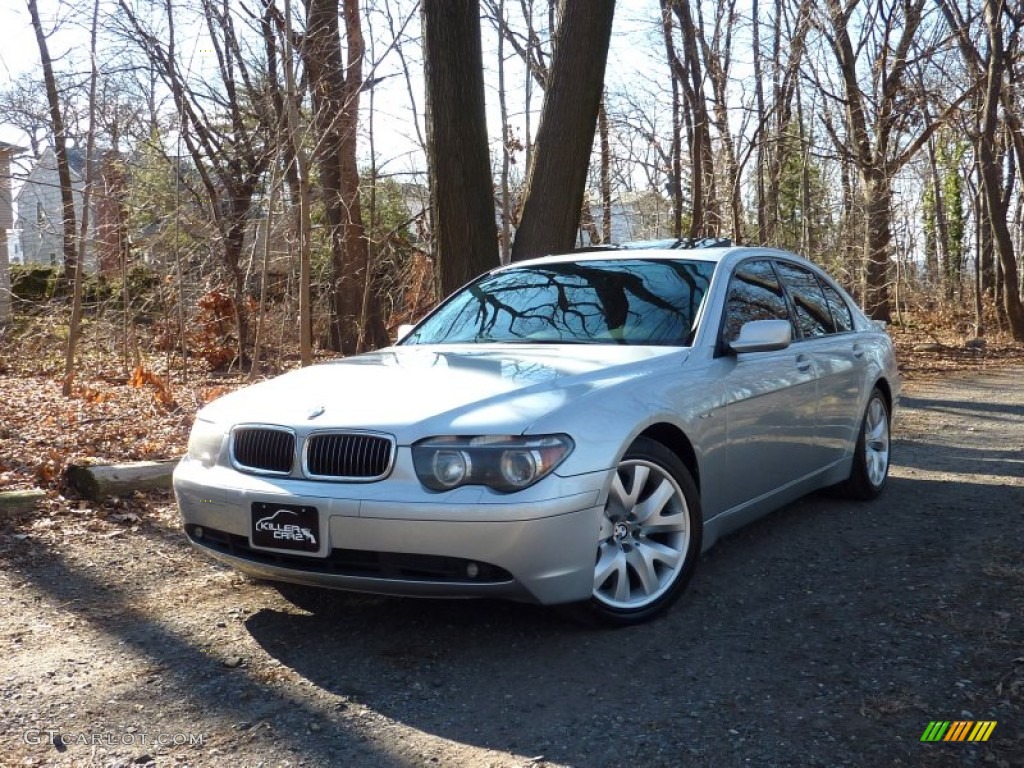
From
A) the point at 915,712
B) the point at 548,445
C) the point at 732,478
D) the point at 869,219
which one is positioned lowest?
the point at 915,712

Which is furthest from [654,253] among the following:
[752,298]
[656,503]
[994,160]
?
[994,160]

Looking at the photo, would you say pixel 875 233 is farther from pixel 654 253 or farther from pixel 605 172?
pixel 654 253

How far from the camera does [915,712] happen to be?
10.8ft

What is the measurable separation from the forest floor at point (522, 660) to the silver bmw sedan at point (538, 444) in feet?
1.01

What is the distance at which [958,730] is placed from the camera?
125 inches

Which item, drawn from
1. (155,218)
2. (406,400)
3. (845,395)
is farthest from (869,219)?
(406,400)

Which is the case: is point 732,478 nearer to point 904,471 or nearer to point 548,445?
point 548,445

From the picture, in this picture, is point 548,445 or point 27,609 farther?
point 27,609

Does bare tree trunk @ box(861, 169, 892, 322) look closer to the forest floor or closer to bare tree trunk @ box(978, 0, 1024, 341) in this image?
bare tree trunk @ box(978, 0, 1024, 341)

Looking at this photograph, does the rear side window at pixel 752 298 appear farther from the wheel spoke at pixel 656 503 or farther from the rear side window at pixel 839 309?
the wheel spoke at pixel 656 503

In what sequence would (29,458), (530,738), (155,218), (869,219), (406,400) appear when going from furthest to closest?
(869,219) < (155,218) < (29,458) < (406,400) < (530,738)

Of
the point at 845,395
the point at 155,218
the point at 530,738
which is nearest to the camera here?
the point at 530,738

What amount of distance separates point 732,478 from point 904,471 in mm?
3434

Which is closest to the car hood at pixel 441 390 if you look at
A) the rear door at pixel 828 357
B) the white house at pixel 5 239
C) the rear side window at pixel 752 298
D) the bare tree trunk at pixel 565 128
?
the rear side window at pixel 752 298
